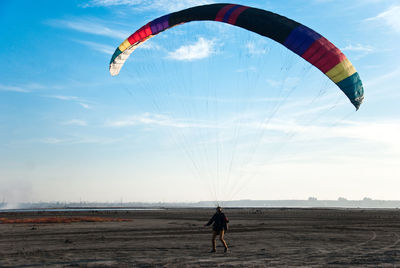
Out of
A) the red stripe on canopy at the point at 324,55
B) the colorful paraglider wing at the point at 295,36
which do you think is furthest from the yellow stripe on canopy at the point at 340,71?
the red stripe on canopy at the point at 324,55

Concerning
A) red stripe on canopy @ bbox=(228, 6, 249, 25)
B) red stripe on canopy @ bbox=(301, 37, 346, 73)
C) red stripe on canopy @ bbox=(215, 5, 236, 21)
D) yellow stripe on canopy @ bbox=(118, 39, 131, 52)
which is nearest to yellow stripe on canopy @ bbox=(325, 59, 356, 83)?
red stripe on canopy @ bbox=(301, 37, 346, 73)

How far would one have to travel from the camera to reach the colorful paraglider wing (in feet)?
53.3

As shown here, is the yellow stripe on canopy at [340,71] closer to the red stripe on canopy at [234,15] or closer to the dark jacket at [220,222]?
the red stripe on canopy at [234,15]

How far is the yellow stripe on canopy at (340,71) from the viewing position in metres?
16.2

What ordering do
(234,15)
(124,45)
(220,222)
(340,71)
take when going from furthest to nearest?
1. (124,45)
2. (234,15)
3. (340,71)
4. (220,222)

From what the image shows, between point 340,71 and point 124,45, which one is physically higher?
point 124,45

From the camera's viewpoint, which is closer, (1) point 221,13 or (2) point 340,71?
(2) point 340,71

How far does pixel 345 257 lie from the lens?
13.4 m

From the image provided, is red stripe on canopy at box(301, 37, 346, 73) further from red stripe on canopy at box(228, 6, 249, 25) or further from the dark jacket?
the dark jacket

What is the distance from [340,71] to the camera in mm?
16234

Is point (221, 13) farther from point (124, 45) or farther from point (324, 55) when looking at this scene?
point (124, 45)

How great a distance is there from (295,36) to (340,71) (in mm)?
2551

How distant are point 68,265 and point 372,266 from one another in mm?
9555

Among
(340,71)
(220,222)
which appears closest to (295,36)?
(340,71)
